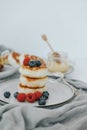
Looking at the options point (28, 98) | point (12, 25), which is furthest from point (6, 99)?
point (12, 25)

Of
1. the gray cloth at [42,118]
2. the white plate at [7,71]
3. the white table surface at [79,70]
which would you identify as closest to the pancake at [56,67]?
the white table surface at [79,70]

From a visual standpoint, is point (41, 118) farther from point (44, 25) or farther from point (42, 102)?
point (44, 25)

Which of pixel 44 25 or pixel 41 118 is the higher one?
pixel 44 25

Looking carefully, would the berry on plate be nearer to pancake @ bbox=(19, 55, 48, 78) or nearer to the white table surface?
pancake @ bbox=(19, 55, 48, 78)

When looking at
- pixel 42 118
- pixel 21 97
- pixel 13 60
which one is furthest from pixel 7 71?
pixel 42 118

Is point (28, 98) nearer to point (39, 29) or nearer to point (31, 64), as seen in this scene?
point (31, 64)

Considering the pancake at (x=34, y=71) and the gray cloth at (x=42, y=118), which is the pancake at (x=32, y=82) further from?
the gray cloth at (x=42, y=118)
